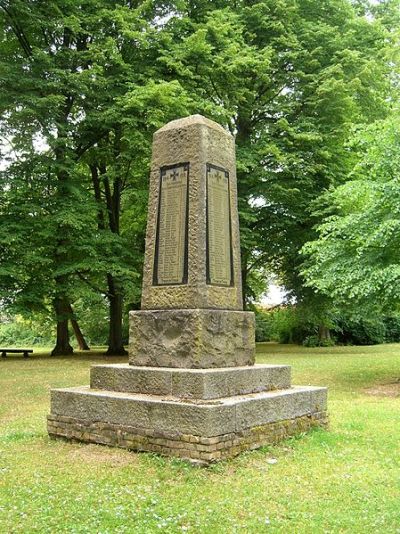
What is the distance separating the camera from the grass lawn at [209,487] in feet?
16.0

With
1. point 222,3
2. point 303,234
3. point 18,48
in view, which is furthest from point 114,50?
point 303,234

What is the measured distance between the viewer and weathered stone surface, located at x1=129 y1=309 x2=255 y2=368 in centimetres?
748

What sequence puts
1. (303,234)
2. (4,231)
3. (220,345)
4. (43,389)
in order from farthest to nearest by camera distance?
(303,234)
(4,231)
(43,389)
(220,345)

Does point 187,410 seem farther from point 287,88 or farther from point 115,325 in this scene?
point 287,88

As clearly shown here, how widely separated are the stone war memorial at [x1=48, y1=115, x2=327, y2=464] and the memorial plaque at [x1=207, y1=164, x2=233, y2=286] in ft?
0.05

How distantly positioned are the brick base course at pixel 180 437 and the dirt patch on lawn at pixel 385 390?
548 centimetres

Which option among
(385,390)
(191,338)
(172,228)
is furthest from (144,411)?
(385,390)

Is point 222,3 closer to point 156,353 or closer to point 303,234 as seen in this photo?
point 303,234

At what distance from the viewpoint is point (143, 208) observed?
73.4ft

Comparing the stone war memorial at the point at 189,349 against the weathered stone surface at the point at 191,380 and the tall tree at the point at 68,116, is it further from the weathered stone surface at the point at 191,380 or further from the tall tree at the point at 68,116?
the tall tree at the point at 68,116

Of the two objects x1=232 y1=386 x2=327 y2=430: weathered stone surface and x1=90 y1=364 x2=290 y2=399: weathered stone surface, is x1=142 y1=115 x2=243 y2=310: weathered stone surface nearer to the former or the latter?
x1=90 y1=364 x2=290 y2=399: weathered stone surface

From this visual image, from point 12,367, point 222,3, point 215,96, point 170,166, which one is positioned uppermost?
point 222,3

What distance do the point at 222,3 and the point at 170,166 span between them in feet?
57.7

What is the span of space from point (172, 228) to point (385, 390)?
26.5 feet
